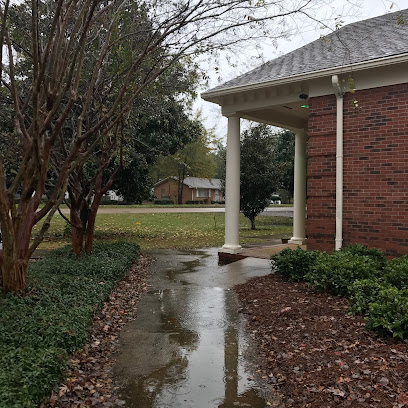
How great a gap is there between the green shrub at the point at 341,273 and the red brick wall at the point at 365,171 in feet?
4.55

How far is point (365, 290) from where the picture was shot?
212 inches

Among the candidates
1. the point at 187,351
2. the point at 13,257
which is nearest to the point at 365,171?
the point at 187,351

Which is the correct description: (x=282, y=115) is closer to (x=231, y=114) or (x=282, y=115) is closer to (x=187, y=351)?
(x=231, y=114)

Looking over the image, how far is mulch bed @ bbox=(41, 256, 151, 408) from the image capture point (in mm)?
3309

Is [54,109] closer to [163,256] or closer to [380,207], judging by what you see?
[380,207]

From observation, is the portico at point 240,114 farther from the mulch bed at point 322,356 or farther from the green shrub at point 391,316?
the green shrub at point 391,316

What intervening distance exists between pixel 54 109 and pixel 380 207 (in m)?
5.60

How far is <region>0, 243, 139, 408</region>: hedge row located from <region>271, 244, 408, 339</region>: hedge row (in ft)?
9.55

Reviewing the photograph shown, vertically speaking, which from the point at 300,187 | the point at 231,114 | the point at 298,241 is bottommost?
the point at 298,241

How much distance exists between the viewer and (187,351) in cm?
447

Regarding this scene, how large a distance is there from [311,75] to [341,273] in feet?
12.8

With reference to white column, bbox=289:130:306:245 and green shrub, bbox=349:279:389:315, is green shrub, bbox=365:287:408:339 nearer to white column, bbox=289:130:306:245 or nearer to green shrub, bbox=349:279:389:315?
green shrub, bbox=349:279:389:315

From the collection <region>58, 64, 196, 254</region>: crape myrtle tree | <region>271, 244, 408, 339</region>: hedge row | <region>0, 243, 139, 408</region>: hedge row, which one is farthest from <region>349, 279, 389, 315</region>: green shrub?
<region>58, 64, 196, 254</region>: crape myrtle tree

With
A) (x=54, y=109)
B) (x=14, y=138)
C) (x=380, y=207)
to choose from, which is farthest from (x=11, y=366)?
(x=14, y=138)
